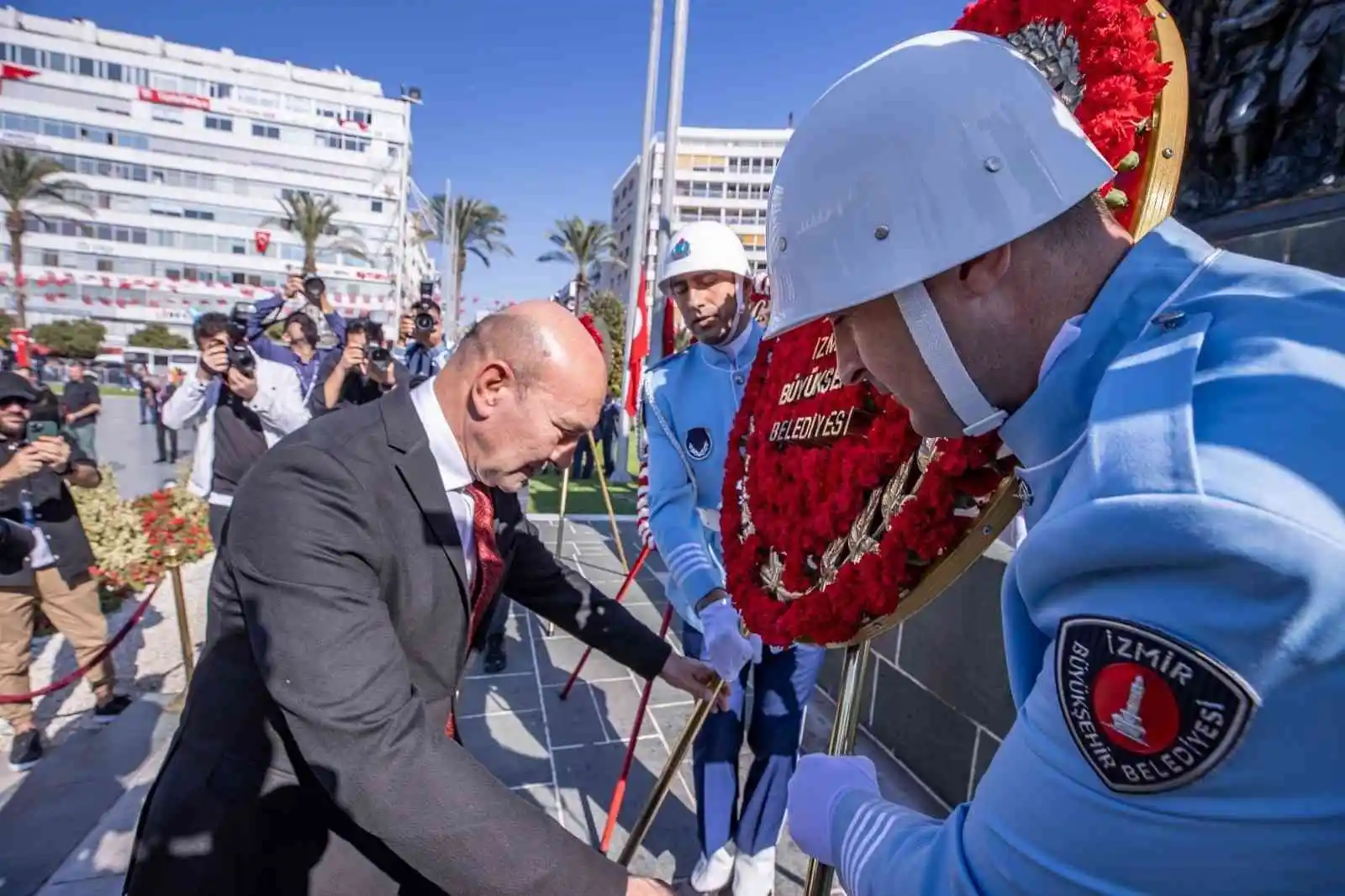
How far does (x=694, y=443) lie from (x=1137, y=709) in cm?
231

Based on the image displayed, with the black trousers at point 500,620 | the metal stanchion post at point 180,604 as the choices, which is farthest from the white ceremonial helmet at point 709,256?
the black trousers at point 500,620

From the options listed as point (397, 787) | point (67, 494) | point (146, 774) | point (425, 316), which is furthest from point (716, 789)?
point (425, 316)

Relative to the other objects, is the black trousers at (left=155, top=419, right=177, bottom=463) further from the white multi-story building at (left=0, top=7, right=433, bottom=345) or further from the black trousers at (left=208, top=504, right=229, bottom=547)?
the white multi-story building at (left=0, top=7, right=433, bottom=345)

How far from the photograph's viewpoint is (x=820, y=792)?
1.19 metres

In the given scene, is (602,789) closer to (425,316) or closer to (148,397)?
(425,316)

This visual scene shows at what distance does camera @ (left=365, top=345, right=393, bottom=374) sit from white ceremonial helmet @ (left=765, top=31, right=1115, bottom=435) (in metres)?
5.66

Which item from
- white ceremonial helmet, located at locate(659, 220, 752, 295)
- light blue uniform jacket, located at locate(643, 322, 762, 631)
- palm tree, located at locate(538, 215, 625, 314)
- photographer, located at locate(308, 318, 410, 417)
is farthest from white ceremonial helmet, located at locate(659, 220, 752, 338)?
palm tree, located at locate(538, 215, 625, 314)

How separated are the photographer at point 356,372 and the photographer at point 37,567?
2.05m

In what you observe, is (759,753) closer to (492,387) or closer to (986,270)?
(492,387)

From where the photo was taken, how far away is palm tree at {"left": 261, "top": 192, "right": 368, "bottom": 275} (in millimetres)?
43031

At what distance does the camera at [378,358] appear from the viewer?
599 cm

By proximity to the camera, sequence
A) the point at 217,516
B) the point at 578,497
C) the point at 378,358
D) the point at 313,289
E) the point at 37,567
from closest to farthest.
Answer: the point at 37,567, the point at 217,516, the point at 378,358, the point at 313,289, the point at 578,497

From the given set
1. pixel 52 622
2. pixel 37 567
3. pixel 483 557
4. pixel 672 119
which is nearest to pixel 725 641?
pixel 483 557

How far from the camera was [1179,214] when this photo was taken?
3.48 metres
